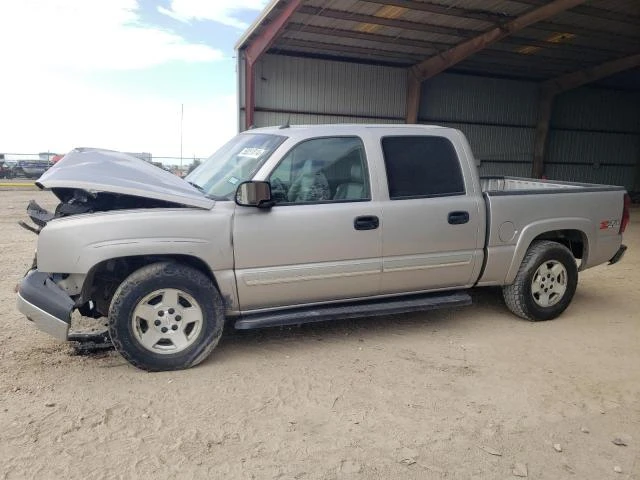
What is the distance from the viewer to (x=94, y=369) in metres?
3.79

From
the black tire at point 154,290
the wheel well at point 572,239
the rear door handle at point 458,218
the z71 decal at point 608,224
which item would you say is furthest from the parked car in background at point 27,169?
the z71 decal at point 608,224

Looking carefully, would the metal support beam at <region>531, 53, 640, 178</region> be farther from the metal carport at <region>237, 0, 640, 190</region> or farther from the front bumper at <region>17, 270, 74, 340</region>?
the front bumper at <region>17, 270, 74, 340</region>

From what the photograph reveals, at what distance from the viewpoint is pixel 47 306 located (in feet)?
11.6

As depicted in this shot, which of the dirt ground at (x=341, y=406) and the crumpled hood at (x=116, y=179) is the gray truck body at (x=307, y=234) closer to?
the crumpled hood at (x=116, y=179)

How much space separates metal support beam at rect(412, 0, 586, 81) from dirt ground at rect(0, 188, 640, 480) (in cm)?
858

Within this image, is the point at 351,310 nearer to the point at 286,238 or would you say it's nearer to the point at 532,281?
the point at 286,238

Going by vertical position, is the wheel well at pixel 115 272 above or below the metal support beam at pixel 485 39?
below

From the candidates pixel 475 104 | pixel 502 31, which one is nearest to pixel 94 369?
pixel 502 31

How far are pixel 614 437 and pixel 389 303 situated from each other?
1924 mm

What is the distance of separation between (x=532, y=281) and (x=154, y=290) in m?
3.52

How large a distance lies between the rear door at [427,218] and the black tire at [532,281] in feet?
1.83

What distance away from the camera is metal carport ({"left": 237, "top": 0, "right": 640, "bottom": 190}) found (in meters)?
11.9

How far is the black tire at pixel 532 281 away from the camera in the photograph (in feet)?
16.2

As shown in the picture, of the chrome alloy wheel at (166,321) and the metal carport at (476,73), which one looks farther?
the metal carport at (476,73)
